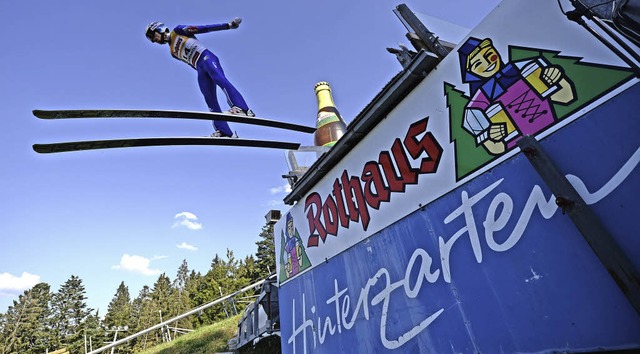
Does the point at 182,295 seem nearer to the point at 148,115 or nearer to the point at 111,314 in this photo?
the point at 111,314

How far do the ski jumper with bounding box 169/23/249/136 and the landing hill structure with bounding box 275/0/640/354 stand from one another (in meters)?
3.21

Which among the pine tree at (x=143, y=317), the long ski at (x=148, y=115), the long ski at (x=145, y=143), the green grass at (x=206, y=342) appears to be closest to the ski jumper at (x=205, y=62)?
the long ski at (x=148, y=115)

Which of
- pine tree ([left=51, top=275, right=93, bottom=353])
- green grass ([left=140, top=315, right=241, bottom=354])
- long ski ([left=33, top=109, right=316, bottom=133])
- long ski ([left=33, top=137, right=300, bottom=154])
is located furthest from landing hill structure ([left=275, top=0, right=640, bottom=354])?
pine tree ([left=51, top=275, right=93, bottom=353])

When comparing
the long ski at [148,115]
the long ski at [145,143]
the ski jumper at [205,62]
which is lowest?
the long ski at [145,143]

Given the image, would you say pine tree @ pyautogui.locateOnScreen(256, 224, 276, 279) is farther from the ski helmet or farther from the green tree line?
the ski helmet

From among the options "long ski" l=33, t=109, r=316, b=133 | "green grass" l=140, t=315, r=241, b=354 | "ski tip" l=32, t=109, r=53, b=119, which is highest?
"long ski" l=33, t=109, r=316, b=133

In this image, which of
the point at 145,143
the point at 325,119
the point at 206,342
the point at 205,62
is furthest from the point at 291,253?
the point at 206,342

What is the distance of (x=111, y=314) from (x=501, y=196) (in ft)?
274

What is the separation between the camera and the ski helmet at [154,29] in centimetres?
764

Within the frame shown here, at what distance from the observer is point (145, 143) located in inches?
227

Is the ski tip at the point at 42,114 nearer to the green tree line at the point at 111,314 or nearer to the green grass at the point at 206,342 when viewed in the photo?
the green grass at the point at 206,342

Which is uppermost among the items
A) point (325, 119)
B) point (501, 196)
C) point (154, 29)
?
point (154, 29)

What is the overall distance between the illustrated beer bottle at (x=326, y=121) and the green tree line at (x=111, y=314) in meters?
37.7

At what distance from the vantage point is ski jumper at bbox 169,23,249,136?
7149 mm
